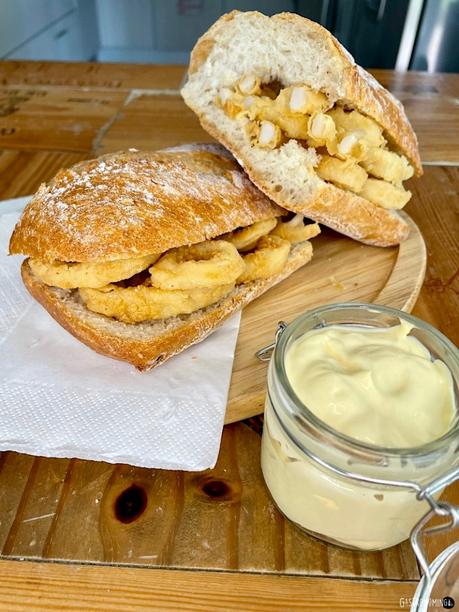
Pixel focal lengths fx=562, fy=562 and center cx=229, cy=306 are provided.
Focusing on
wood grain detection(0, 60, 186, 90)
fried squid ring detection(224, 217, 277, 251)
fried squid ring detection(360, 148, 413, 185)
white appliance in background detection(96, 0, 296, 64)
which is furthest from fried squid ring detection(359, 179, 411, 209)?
white appliance in background detection(96, 0, 296, 64)

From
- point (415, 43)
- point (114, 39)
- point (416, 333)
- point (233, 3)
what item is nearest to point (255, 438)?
point (416, 333)

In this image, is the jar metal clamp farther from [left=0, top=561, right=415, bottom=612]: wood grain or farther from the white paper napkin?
the white paper napkin

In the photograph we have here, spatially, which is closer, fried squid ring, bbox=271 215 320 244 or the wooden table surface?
the wooden table surface

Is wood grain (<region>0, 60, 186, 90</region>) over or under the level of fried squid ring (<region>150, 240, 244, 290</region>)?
under

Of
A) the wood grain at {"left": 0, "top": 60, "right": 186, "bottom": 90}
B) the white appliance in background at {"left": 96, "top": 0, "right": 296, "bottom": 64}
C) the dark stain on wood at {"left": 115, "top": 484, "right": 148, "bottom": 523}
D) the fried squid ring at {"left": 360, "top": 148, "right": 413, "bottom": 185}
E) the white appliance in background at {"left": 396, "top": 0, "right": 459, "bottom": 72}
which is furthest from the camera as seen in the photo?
the white appliance in background at {"left": 96, "top": 0, "right": 296, "bottom": 64}

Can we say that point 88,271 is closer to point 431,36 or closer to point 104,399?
point 104,399

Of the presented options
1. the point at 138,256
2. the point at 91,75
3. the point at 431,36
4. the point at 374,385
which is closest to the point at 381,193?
the point at 138,256

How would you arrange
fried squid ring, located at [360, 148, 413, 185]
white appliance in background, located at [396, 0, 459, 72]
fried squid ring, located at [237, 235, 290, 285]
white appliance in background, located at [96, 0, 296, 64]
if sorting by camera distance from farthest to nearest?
white appliance in background, located at [96, 0, 296, 64]
white appliance in background, located at [396, 0, 459, 72]
fried squid ring, located at [360, 148, 413, 185]
fried squid ring, located at [237, 235, 290, 285]

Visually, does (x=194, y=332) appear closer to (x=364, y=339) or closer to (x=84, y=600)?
(x=364, y=339)
